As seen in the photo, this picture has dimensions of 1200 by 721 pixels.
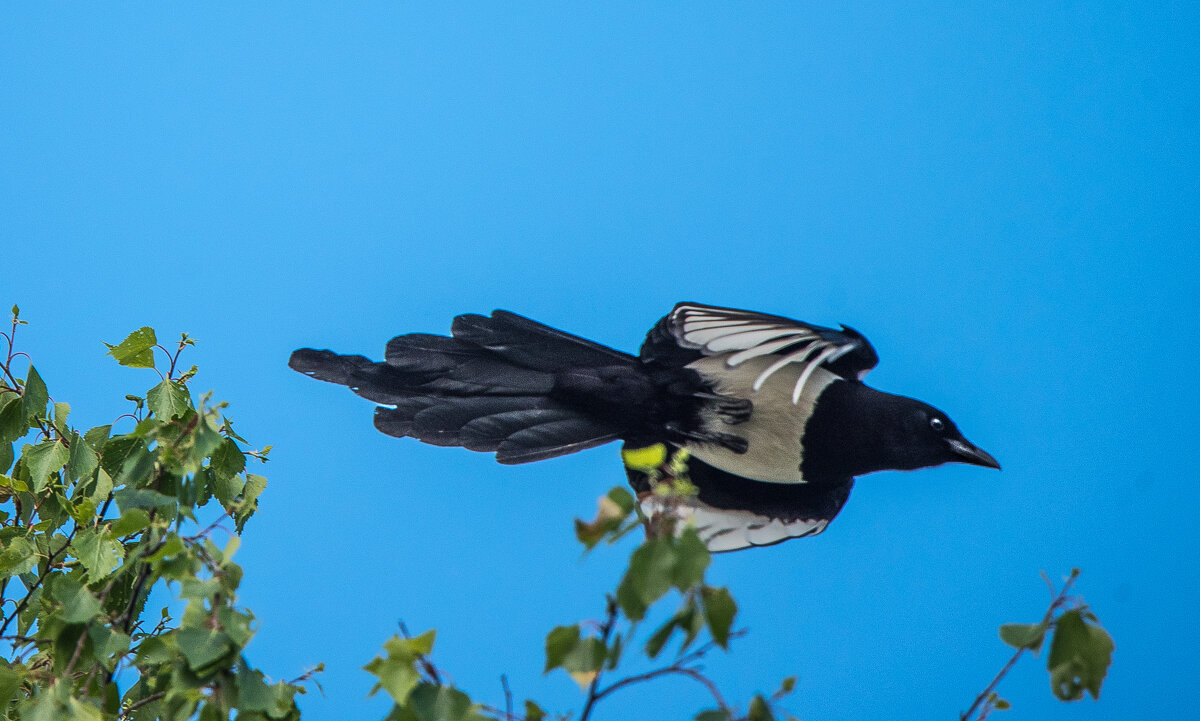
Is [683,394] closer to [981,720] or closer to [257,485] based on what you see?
[257,485]

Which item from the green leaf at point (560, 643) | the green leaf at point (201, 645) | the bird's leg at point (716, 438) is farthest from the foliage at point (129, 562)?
the bird's leg at point (716, 438)

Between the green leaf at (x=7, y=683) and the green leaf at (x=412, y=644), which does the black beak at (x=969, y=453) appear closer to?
the green leaf at (x=412, y=644)

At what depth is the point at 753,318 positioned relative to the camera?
1.52m

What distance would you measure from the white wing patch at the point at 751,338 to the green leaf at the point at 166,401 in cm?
67

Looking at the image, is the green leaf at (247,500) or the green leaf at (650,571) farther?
the green leaf at (247,500)

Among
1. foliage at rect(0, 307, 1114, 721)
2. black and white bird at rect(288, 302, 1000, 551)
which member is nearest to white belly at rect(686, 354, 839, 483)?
black and white bird at rect(288, 302, 1000, 551)

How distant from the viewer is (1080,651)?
847mm

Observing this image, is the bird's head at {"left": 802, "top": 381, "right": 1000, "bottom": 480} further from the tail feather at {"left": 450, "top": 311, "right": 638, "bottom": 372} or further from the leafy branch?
the leafy branch

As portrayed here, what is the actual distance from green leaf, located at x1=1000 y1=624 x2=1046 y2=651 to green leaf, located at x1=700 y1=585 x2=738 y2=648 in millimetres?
249

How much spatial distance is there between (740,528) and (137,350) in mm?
880

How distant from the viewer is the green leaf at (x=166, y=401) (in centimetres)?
116

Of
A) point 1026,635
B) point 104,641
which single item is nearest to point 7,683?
point 104,641

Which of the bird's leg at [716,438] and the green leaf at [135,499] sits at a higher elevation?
the bird's leg at [716,438]

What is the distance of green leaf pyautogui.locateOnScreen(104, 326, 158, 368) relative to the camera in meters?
1.18
